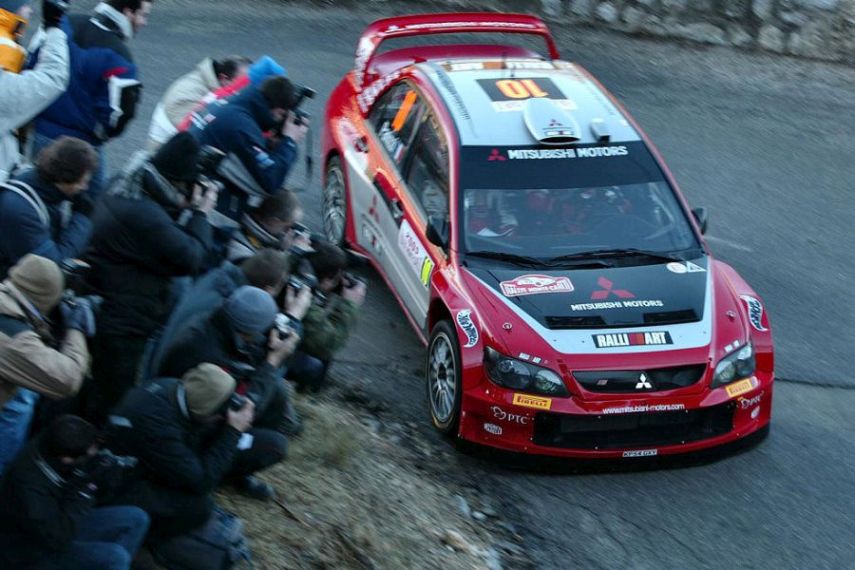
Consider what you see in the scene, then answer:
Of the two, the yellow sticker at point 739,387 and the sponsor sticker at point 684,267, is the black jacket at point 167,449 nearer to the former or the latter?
the yellow sticker at point 739,387

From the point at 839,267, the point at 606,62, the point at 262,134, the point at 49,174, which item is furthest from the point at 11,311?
the point at 606,62

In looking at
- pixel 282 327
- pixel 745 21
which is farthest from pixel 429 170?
pixel 745 21

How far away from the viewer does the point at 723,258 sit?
11.0 metres

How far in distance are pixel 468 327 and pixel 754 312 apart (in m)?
1.87

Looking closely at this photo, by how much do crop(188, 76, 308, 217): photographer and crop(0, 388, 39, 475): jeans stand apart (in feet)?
7.52

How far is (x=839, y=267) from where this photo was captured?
11039 mm

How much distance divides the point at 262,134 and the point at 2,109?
158cm

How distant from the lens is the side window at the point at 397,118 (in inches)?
369

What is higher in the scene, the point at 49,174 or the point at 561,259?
the point at 49,174

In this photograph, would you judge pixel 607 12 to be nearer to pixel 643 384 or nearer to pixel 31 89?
pixel 643 384

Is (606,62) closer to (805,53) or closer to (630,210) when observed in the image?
(805,53)

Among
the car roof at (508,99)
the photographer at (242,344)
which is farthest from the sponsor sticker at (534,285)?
the photographer at (242,344)

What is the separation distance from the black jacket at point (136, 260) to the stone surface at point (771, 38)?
11.2 metres

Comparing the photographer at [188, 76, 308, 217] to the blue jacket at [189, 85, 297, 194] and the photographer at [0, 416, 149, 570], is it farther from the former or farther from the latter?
the photographer at [0, 416, 149, 570]
